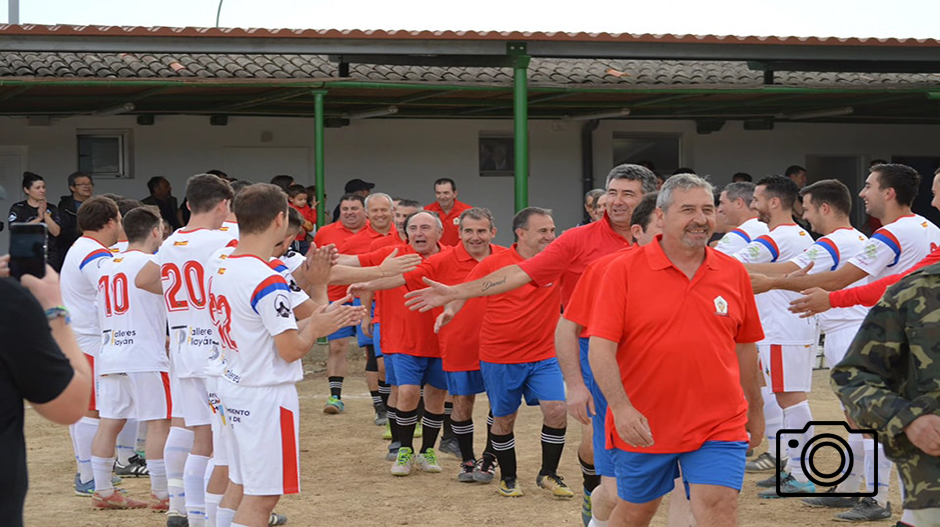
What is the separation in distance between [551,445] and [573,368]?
8.86ft

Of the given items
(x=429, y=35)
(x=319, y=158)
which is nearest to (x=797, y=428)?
(x=429, y=35)

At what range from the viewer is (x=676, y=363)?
469cm

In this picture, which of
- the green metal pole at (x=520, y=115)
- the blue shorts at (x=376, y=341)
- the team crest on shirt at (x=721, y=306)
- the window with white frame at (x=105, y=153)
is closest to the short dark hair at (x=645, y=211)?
the team crest on shirt at (x=721, y=306)

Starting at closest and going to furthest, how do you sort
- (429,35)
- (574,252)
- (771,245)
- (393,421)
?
(574,252) < (771,245) < (393,421) < (429,35)

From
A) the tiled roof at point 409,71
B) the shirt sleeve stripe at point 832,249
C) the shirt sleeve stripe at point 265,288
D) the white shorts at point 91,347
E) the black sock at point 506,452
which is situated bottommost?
the black sock at point 506,452

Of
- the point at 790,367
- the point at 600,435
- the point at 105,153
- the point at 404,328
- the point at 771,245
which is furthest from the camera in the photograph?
the point at 105,153

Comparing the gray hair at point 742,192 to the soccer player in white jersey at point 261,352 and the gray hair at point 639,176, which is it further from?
the soccer player in white jersey at point 261,352

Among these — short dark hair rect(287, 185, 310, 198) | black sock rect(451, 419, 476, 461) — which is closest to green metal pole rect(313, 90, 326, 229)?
short dark hair rect(287, 185, 310, 198)

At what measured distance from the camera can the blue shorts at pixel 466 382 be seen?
8.34m

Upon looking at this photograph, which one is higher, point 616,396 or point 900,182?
point 900,182

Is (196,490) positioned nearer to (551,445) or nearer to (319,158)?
(551,445)

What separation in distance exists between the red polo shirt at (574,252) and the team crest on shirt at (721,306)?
1633mm

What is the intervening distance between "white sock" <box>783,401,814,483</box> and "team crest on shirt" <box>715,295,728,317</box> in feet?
11.1

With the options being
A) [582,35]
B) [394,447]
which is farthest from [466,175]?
[394,447]
